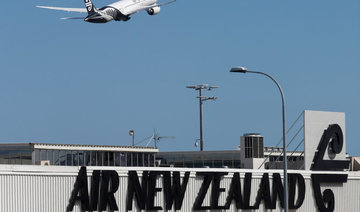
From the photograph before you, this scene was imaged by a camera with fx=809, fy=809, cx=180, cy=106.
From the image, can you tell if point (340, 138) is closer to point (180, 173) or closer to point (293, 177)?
point (293, 177)

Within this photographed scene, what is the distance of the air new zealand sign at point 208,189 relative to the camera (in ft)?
141

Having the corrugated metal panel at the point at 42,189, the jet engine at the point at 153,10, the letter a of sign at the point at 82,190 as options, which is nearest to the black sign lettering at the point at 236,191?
the corrugated metal panel at the point at 42,189

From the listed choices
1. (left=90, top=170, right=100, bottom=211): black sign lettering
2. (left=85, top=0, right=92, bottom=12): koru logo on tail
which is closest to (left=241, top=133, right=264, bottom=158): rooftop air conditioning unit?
(left=90, top=170, right=100, bottom=211): black sign lettering

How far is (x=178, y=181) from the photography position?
4741cm

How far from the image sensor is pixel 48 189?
40.6 metres

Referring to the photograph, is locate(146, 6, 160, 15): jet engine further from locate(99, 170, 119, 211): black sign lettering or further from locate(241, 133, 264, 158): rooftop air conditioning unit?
locate(99, 170, 119, 211): black sign lettering

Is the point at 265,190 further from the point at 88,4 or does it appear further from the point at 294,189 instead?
the point at 88,4

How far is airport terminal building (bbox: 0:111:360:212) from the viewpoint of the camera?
133ft

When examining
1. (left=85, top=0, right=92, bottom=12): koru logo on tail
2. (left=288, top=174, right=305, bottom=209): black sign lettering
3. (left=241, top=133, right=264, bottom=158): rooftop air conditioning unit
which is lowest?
(left=288, top=174, right=305, bottom=209): black sign lettering

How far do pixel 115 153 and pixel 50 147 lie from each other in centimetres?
921

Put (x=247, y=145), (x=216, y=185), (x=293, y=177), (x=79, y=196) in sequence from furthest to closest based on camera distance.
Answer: (x=247, y=145)
(x=293, y=177)
(x=216, y=185)
(x=79, y=196)

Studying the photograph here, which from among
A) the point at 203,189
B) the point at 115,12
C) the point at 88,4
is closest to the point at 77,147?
the point at 203,189

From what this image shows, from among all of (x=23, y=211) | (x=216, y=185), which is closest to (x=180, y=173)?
(x=216, y=185)

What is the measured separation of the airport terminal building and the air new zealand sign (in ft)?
0.17
